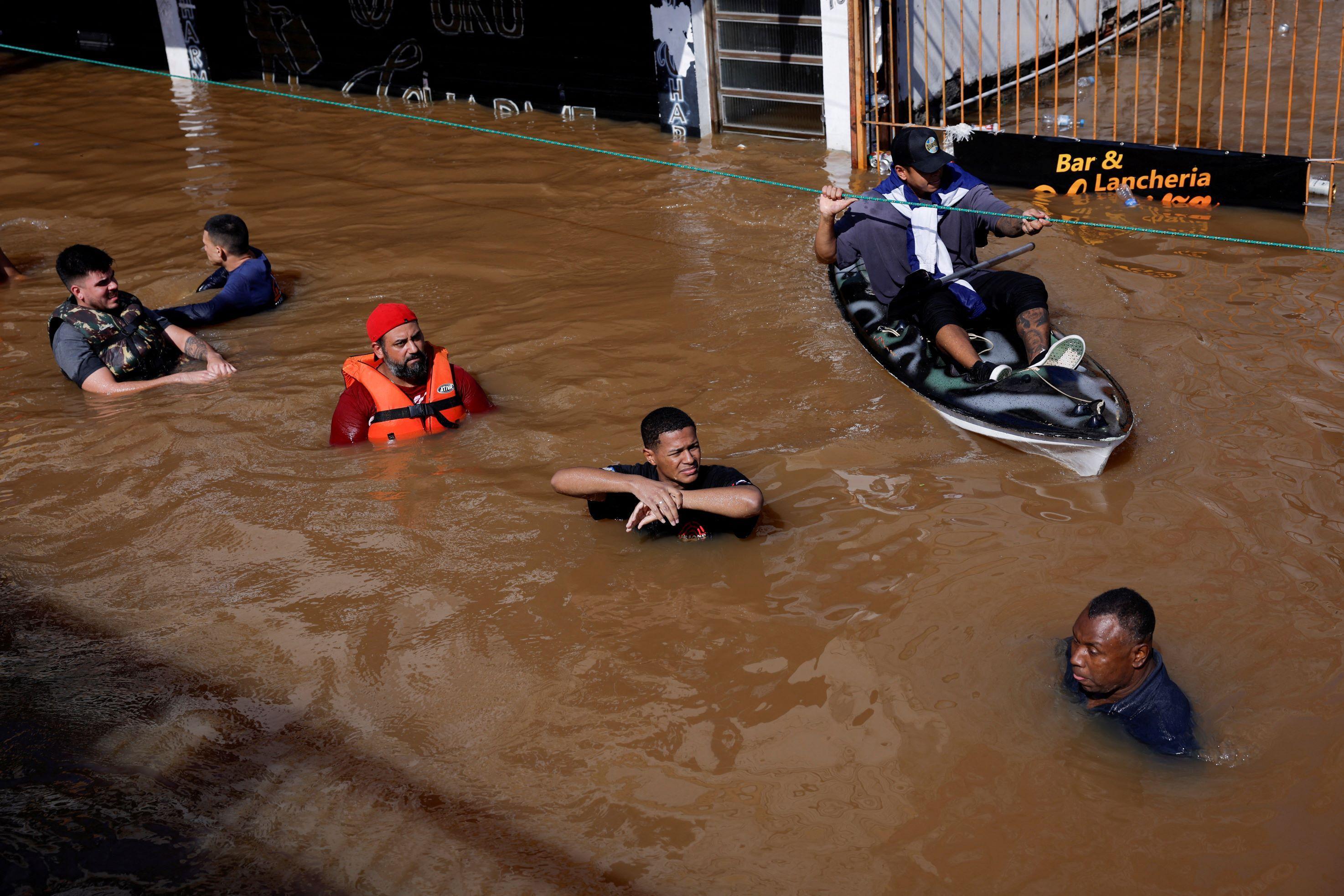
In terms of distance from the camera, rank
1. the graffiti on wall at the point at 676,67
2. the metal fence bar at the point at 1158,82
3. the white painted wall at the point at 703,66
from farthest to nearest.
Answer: the graffiti on wall at the point at 676,67 → the white painted wall at the point at 703,66 → the metal fence bar at the point at 1158,82

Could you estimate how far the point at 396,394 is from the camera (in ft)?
21.3

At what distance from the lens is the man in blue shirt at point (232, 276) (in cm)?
841

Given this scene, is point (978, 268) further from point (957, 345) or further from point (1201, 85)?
point (1201, 85)

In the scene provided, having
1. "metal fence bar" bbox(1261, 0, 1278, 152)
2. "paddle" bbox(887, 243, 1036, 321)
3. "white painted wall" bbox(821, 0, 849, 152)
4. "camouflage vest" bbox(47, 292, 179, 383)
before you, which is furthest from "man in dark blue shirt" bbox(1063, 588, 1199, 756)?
"white painted wall" bbox(821, 0, 849, 152)

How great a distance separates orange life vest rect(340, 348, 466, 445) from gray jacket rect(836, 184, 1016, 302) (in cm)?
254

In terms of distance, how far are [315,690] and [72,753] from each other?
911 mm

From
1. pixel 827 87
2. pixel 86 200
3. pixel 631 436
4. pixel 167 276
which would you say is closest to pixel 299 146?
pixel 86 200

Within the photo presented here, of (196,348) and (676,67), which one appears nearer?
(196,348)

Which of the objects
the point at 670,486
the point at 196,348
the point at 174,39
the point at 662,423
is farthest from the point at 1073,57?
the point at 174,39

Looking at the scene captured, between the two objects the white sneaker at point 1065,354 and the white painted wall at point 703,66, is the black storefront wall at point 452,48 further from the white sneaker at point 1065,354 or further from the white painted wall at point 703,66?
the white sneaker at point 1065,354

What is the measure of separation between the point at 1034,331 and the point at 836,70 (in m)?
5.82

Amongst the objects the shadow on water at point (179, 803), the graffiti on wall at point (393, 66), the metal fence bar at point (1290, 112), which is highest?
the graffiti on wall at point (393, 66)

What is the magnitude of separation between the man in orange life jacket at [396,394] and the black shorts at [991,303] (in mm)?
2839

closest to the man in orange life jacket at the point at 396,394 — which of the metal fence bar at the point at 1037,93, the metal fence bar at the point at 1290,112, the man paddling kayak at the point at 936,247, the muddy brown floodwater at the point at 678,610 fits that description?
the muddy brown floodwater at the point at 678,610
